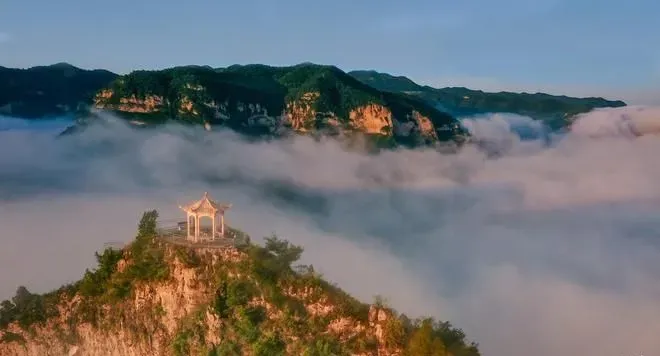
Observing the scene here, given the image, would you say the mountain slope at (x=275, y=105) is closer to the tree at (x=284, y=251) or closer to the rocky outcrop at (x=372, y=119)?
the rocky outcrop at (x=372, y=119)

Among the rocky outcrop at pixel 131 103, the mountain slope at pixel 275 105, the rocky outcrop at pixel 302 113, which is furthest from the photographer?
the rocky outcrop at pixel 302 113

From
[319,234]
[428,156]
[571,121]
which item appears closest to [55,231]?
[319,234]

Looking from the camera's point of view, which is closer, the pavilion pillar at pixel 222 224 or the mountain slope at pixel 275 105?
the pavilion pillar at pixel 222 224

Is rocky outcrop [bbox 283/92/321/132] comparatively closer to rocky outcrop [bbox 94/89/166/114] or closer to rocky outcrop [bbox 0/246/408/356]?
rocky outcrop [bbox 94/89/166/114]

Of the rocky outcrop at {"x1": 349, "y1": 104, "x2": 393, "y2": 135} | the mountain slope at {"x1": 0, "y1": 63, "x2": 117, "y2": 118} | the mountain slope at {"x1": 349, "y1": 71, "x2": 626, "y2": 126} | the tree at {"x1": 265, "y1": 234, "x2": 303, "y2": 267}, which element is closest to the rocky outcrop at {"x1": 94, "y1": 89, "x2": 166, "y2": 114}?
the mountain slope at {"x1": 0, "y1": 63, "x2": 117, "y2": 118}

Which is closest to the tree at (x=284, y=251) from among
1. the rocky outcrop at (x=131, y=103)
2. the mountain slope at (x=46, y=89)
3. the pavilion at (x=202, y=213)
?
the pavilion at (x=202, y=213)
